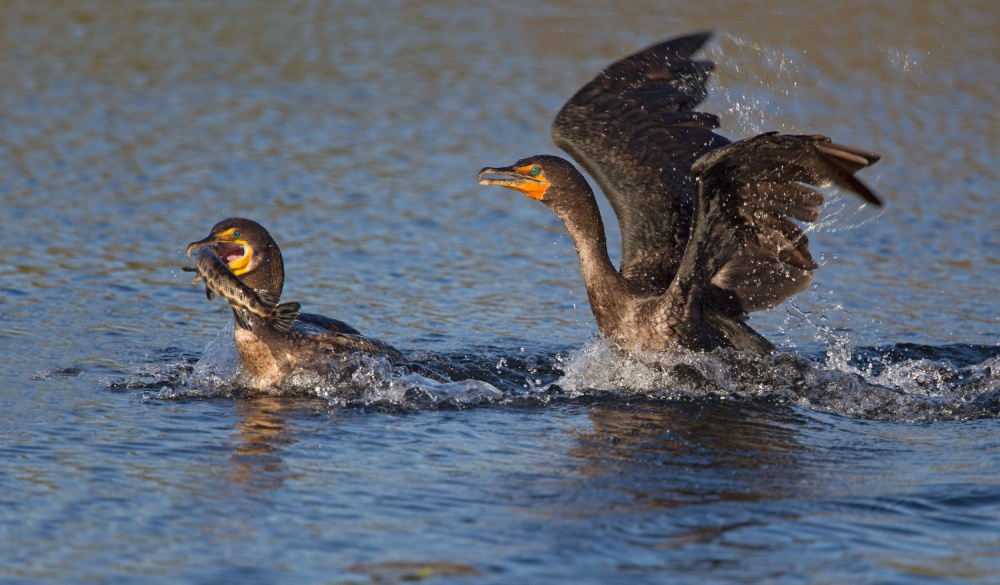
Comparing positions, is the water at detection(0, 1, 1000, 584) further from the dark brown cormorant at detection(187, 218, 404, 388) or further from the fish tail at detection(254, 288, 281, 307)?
the fish tail at detection(254, 288, 281, 307)

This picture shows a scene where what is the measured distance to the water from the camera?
4.70 m

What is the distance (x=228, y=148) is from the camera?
1188 cm

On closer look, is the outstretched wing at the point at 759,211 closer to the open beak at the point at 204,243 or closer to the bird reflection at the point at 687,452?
the bird reflection at the point at 687,452

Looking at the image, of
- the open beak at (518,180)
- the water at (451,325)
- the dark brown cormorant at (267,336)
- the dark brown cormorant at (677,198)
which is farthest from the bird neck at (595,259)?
the dark brown cormorant at (267,336)

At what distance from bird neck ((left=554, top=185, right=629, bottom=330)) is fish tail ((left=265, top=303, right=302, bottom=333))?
1666 mm

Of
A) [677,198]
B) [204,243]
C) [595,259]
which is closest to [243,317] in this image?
[204,243]

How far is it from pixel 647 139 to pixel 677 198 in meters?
0.42

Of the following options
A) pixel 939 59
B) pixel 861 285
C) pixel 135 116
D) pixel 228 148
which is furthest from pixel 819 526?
pixel 939 59

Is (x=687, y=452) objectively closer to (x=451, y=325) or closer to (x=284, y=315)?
(x=284, y=315)

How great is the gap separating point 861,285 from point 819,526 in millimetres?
4744

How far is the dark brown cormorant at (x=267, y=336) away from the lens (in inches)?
267

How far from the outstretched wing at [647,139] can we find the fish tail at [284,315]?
2228 millimetres

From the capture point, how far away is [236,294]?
19.9 ft

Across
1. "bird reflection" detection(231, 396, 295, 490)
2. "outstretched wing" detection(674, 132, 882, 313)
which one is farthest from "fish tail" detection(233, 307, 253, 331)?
"outstretched wing" detection(674, 132, 882, 313)
